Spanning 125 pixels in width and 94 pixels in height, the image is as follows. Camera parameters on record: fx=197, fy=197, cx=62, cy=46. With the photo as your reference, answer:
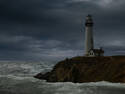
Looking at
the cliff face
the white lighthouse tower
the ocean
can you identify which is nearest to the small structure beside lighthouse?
the white lighthouse tower

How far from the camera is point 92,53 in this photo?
44531 millimetres

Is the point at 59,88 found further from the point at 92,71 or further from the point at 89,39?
the point at 89,39

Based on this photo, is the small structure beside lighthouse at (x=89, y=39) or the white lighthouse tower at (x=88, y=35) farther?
the white lighthouse tower at (x=88, y=35)

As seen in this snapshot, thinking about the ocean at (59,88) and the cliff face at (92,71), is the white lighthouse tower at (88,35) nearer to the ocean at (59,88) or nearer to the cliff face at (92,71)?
the cliff face at (92,71)

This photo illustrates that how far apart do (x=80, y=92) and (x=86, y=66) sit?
38.5 ft

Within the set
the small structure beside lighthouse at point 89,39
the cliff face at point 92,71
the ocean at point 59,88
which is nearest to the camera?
the ocean at point 59,88

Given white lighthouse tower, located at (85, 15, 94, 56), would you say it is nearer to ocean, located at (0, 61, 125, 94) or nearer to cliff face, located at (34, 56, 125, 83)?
cliff face, located at (34, 56, 125, 83)

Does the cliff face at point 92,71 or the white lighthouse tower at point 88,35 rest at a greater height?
the white lighthouse tower at point 88,35

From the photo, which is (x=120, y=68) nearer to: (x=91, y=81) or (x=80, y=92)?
(x=91, y=81)

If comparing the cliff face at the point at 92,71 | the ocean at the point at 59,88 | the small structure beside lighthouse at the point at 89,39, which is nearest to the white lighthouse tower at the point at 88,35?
the small structure beside lighthouse at the point at 89,39

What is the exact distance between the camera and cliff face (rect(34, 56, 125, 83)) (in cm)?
2866

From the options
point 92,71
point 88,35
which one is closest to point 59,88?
point 92,71

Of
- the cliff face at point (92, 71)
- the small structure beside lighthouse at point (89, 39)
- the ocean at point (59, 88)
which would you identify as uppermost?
the small structure beside lighthouse at point (89, 39)

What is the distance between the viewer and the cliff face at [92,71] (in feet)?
94.0
